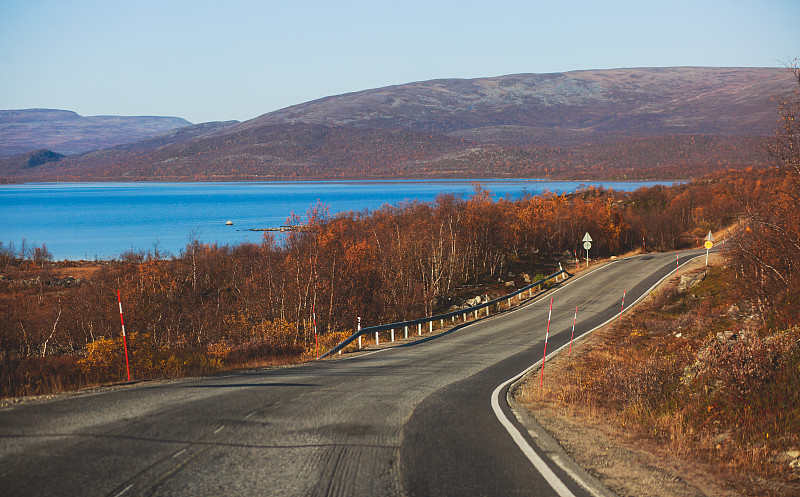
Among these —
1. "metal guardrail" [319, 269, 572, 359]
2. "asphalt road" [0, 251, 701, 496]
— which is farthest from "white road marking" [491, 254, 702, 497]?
"metal guardrail" [319, 269, 572, 359]

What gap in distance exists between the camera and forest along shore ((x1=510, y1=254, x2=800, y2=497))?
21.2 ft

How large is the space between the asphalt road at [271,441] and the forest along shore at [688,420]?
753 millimetres

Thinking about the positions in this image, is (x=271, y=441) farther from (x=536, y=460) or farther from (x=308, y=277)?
(x=308, y=277)

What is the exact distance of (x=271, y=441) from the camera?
738cm

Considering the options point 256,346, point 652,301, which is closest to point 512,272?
point 652,301

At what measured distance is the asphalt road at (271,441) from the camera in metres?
5.90

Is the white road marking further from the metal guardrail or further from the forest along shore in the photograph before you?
the metal guardrail

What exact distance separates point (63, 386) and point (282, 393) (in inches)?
149

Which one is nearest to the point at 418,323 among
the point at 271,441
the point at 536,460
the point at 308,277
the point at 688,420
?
the point at 688,420

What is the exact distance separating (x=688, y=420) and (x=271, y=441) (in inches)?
221

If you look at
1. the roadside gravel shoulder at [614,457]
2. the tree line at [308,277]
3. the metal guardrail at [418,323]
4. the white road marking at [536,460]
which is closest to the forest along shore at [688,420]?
the roadside gravel shoulder at [614,457]

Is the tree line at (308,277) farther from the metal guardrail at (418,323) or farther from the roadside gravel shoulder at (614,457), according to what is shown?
the roadside gravel shoulder at (614,457)

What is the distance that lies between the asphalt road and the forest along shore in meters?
0.75

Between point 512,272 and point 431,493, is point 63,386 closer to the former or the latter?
point 431,493
